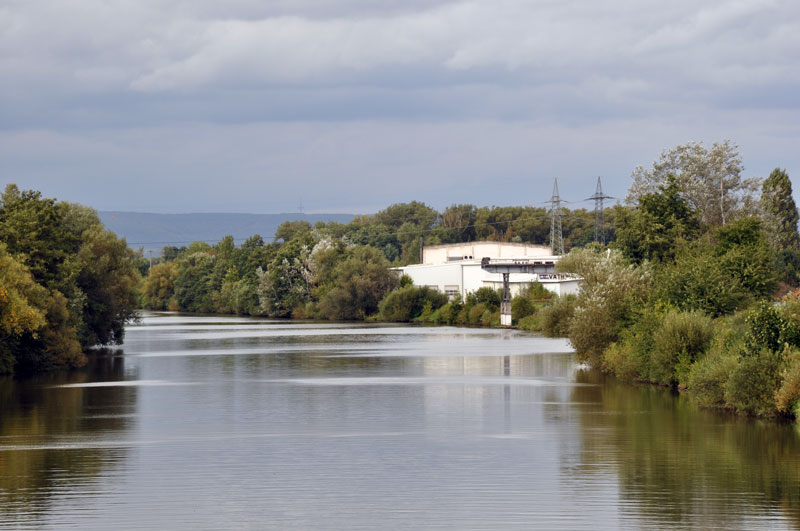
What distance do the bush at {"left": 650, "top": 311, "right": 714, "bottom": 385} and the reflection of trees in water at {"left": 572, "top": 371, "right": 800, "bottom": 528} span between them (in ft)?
6.78

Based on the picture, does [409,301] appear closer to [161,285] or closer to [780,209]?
[780,209]

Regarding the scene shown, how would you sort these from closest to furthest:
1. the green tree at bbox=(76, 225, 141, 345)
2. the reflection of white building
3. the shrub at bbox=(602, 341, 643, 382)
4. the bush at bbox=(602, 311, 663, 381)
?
the bush at bbox=(602, 311, 663, 381) < the shrub at bbox=(602, 341, 643, 382) < the green tree at bbox=(76, 225, 141, 345) < the reflection of white building

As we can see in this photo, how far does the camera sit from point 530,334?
253ft

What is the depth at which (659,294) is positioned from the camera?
38.9m

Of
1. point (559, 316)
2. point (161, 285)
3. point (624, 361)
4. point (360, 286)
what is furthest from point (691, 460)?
point (161, 285)

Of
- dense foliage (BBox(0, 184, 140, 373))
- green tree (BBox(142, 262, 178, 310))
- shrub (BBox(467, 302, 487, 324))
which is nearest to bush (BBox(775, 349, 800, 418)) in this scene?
dense foliage (BBox(0, 184, 140, 373))

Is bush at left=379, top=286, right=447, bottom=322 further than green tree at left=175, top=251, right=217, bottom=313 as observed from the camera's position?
No

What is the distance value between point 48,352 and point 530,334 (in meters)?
40.4

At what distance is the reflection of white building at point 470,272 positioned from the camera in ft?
295

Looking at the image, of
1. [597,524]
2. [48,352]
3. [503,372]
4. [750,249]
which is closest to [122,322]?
[48,352]

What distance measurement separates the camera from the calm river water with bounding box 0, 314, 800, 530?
1673 centimetres

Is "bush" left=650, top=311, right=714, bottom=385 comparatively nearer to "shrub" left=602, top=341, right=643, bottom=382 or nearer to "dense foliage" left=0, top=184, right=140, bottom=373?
"shrub" left=602, top=341, right=643, bottom=382

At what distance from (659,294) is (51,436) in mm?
23206

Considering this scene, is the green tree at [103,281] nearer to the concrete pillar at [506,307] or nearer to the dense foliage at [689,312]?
the dense foliage at [689,312]
